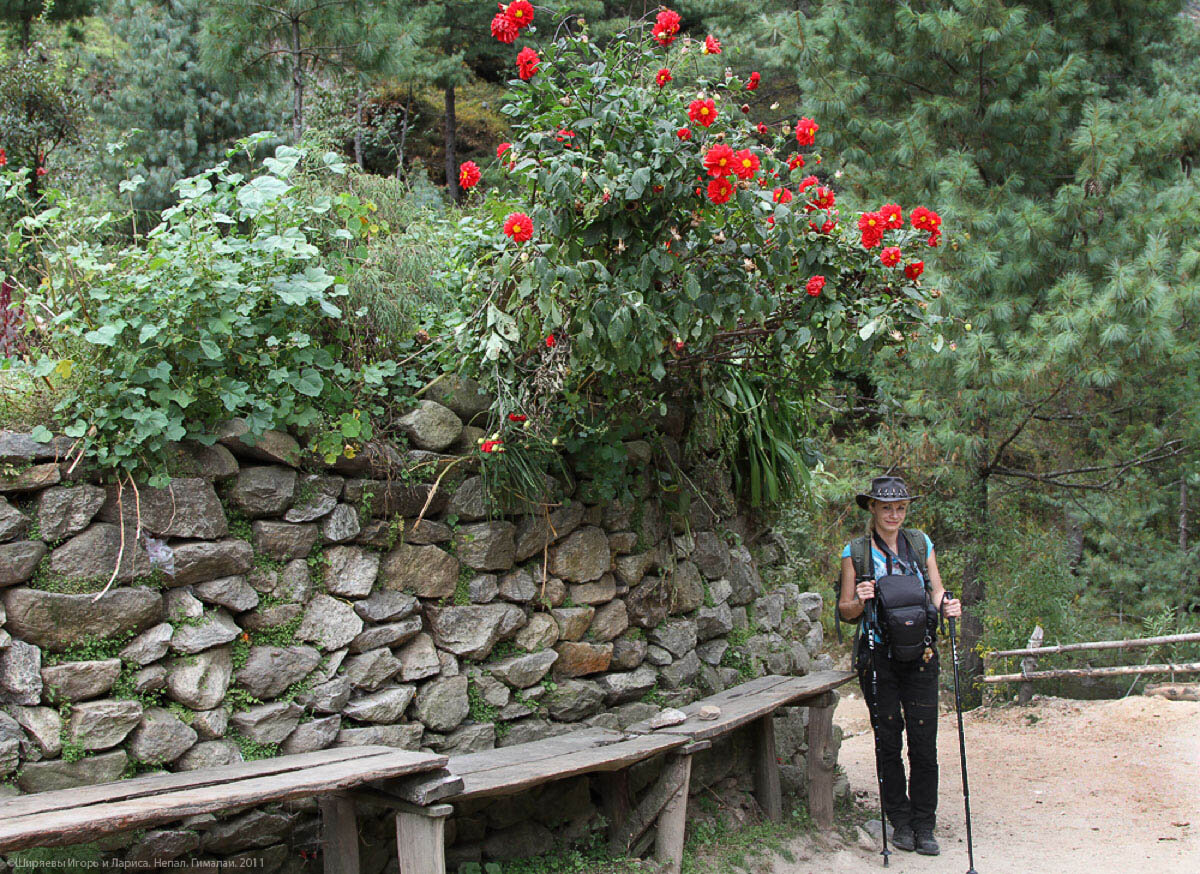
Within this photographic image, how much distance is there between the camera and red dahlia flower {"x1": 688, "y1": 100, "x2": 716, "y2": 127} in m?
3.20

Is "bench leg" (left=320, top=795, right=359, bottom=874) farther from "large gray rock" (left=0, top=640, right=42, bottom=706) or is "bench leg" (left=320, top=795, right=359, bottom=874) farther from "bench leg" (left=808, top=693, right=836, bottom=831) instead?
"bench leg" (left=808, top=693, right=836, bottom=831)

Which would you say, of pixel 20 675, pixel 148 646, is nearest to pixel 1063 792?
pixel 148 646

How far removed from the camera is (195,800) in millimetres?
2430

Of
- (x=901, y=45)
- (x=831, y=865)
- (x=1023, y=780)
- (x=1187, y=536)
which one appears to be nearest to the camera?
(x=831, y=865)

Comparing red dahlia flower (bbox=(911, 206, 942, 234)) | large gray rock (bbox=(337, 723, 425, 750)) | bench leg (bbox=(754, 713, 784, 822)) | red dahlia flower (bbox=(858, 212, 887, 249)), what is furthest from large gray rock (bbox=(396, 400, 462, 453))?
bench leg (bbox=(754, 713, 784, 822))

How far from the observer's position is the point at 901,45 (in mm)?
7574

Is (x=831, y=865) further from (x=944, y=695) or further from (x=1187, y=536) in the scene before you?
(x=1187, y=536)

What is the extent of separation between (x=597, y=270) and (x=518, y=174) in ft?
1.64

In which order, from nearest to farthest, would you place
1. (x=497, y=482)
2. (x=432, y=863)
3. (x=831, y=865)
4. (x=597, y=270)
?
Answer: (x=432, y=863) < (x=597, y=270) < (x=497, y=482) < (x=831, y=865)

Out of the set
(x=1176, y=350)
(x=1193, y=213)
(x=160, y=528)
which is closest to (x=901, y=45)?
(x=1193, y=213)

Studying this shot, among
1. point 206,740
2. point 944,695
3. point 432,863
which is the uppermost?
point 206,740

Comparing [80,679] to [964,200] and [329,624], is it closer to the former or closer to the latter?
[329,624]

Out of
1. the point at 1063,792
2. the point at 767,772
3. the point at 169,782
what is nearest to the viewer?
the point at 169,782

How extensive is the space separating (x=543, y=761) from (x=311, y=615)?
3.24 ft
